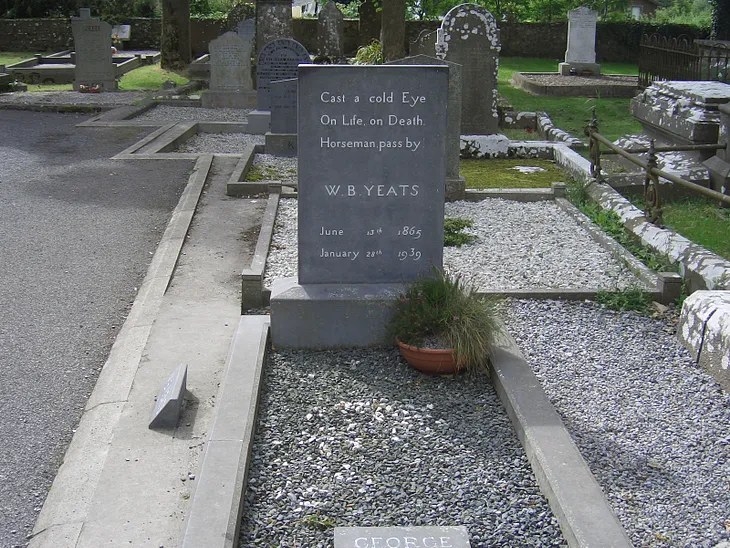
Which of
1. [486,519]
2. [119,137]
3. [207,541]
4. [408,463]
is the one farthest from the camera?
[119,137]

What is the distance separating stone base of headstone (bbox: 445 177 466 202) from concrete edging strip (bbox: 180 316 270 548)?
463cm

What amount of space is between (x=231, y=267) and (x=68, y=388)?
2381 mm

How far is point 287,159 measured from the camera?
12.3m

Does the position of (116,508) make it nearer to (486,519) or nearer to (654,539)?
(486,519)

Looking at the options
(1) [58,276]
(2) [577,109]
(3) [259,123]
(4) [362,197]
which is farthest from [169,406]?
(2) [577,109]

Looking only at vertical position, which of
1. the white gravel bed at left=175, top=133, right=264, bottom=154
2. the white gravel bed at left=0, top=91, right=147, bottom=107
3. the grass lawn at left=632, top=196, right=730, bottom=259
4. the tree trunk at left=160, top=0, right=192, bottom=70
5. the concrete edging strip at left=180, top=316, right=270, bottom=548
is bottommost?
the concrete edging strip at left=180, top=316, right=270, bottom=548

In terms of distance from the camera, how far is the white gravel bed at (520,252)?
22.6 feet

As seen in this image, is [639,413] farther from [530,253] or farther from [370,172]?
[530,253]

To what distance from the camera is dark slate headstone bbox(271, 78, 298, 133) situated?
1278 centimetres

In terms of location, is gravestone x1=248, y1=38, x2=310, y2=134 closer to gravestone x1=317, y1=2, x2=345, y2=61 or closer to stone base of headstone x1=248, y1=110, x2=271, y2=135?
stone base of headstone x1=248, y1=110, x2=271, y2=135

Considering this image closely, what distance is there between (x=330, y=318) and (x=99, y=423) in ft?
5.09

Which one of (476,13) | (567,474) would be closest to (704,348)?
(567,474)

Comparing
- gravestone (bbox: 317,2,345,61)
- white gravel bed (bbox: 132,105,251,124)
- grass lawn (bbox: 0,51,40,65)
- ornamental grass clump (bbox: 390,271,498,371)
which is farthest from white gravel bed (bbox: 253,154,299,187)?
grass lawn (bbox: 0,51,40,65)

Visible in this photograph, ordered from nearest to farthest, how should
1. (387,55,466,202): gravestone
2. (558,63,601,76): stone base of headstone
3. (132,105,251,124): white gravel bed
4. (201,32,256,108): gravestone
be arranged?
1. (387,55,466,202): gravestone
2. (132,105,251,124): white gravel bed
3. (201,32,256,108): gravestone
4. (558,63,601,76): stone base of headstone
